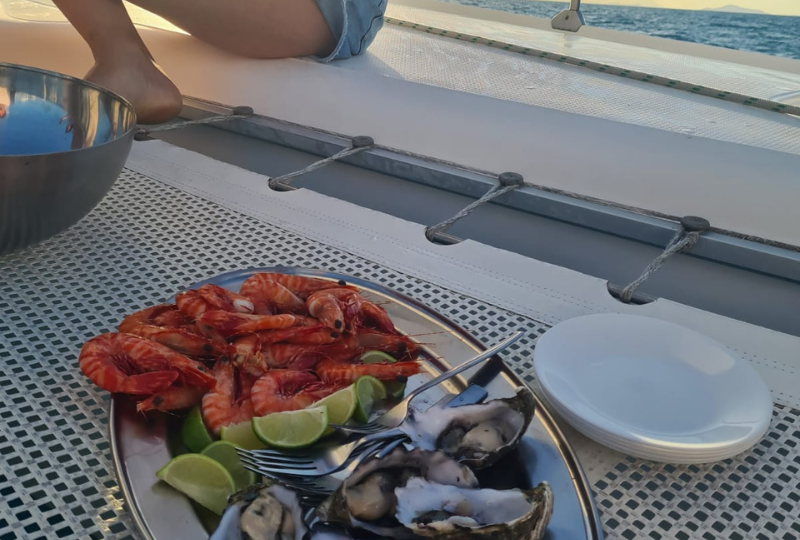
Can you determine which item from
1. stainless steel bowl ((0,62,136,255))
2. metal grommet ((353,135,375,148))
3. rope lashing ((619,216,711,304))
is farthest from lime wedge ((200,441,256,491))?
metal grommet ((353,135,375,148))

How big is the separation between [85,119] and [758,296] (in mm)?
1205

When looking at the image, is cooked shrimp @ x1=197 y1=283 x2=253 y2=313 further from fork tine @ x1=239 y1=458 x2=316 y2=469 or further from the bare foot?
the bare foot

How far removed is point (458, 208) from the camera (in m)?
1.49

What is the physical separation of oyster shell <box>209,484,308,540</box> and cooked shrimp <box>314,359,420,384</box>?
0.71ft

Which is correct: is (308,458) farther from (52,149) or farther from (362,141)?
(362,141)

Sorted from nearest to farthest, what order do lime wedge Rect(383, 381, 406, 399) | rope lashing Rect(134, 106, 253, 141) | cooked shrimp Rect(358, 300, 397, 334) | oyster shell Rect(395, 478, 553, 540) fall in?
oyster shell Rect(395, 478, 553, 540) → lime wedge Rect(383, 381, 406, 399) → cooked shrimp Rect(358, 300, 397, 334) → rope lashing Rect(134, 106, 253, 141)

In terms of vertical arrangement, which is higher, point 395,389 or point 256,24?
point 256,24

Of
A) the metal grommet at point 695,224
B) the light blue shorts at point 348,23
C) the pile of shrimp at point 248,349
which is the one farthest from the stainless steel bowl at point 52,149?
the metal grommet at point 695,224

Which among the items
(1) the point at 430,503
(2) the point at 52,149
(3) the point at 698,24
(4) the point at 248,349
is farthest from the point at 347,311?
(3) the point at 698,24

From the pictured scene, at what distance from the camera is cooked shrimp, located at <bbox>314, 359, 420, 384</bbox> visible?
0.78m

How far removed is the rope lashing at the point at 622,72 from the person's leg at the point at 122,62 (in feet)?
3.20

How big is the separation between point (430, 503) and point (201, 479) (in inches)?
8.2

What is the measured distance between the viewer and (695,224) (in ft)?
4.20

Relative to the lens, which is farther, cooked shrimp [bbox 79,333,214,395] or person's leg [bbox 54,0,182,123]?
person's leg [bbox 54,0,182,123]
